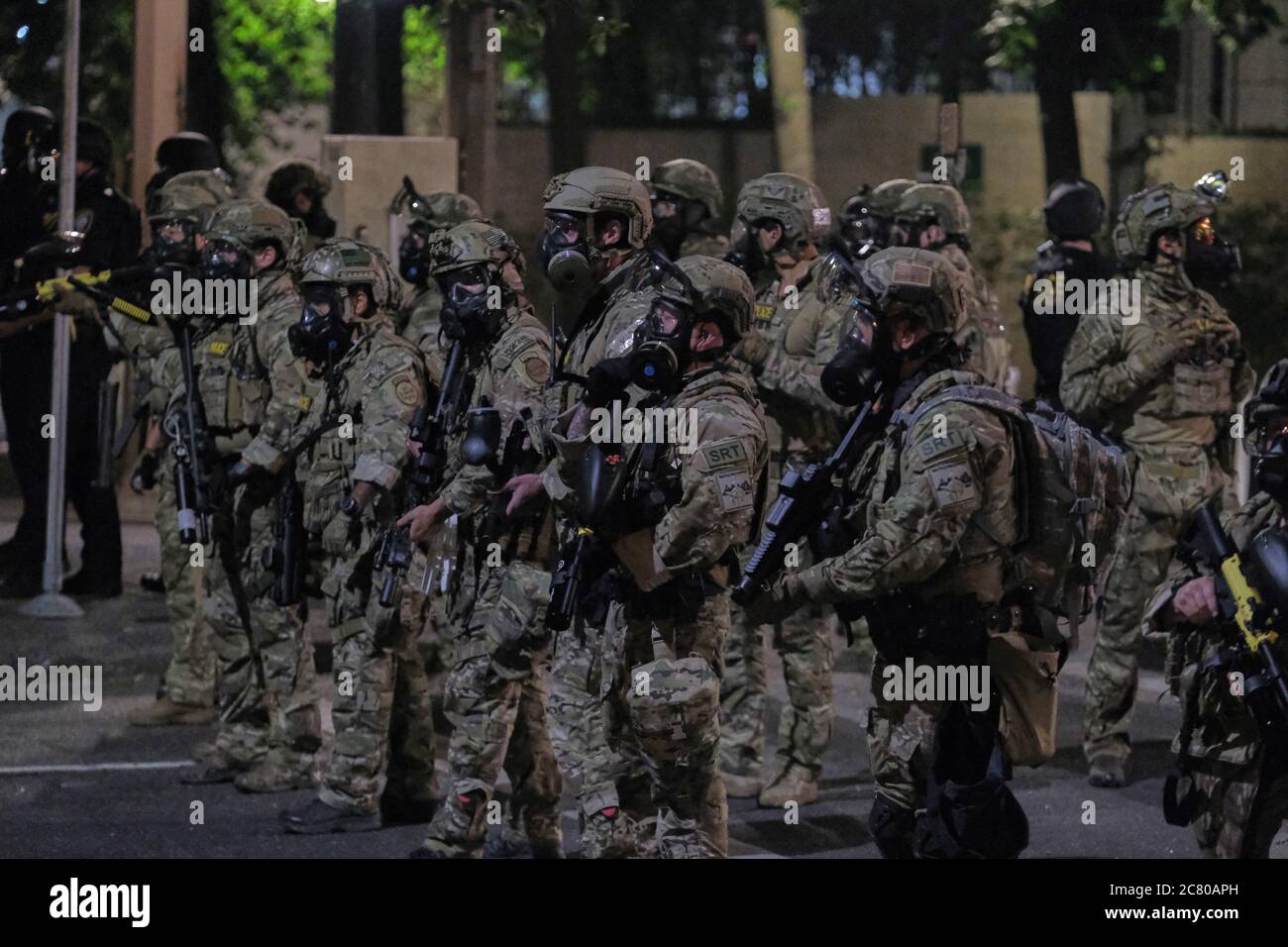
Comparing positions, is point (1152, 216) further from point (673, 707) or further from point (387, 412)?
point (673, 707)

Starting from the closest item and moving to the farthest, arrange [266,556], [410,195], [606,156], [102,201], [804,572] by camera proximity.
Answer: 1. [804,572]
2. [266,556]
3. [410,195]
4. [102,201]
5. [606,156]

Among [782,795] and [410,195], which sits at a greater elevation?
[410,195]

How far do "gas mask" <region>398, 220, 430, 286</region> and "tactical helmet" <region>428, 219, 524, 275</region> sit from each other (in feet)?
7.55

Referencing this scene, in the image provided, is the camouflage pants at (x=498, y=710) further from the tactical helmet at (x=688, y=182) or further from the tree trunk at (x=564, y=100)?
the tree trunk at (x=564, y=100)

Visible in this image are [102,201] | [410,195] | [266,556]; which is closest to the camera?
[266,556]

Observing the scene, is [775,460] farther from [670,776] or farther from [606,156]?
[606,156]

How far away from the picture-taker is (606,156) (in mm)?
20703

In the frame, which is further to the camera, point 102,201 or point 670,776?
point 102,201

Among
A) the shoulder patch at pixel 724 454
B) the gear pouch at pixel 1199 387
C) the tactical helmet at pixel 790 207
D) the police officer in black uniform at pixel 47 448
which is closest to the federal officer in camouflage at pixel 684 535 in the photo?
the shoulder patch at pixel 724 454

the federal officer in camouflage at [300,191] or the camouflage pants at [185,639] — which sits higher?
the federal officer in camouflage at [300,191]

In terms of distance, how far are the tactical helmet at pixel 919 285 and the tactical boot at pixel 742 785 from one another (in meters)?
2.85

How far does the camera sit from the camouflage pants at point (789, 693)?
8688mm
